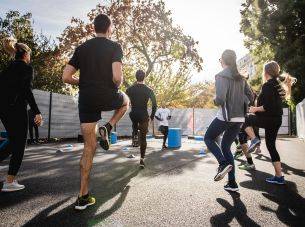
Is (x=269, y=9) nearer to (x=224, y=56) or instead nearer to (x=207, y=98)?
(x=224, y=56)

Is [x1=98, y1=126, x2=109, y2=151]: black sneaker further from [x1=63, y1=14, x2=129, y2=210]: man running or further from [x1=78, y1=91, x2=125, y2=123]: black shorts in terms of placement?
[x1=78, y1=91, x2=125, y2=123]: black shorts

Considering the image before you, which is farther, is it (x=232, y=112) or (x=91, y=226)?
(x=232, y=112)

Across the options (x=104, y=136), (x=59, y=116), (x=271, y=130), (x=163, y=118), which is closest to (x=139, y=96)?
(x=271, y=130)

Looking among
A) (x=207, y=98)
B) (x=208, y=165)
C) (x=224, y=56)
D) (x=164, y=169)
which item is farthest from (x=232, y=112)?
(x=207, y=98)

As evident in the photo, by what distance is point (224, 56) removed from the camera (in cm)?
491

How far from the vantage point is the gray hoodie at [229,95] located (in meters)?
4.77

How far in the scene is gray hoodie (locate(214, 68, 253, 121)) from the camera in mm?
4770

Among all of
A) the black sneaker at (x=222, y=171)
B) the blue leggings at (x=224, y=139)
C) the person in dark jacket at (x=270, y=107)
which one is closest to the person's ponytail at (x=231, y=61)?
the blue leggings at (x=224, y=139)

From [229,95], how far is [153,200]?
1794 mm

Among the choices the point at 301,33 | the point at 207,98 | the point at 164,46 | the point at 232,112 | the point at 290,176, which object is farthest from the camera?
the point at 207,98

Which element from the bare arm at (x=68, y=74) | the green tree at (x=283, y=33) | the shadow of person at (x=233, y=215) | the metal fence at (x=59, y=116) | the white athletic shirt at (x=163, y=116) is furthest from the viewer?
the green tree at (x=283, y=33)

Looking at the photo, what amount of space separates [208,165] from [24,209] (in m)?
4.82

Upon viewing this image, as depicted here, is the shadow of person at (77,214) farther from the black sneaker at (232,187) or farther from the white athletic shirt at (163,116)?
the white athletic shirt at (163,116)

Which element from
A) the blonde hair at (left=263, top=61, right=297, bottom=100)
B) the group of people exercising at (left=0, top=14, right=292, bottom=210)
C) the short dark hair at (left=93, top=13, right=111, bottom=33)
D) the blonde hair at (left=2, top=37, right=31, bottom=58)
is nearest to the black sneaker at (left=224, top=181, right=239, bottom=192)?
the group of people exercising at (left=0, top=14, right=292, bottom=210)
